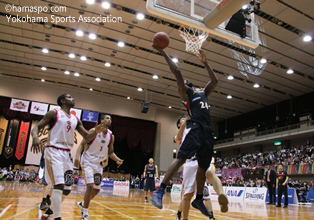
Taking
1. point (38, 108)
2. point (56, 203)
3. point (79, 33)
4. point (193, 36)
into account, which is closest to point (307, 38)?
point (193, 36)

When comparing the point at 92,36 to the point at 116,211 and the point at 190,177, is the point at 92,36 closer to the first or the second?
the point at 116,211

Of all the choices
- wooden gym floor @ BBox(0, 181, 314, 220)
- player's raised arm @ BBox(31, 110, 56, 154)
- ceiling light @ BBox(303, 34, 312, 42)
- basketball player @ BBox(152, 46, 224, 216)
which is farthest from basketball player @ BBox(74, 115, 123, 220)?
ceiling light @ BBox(303, 34, 312, 42)

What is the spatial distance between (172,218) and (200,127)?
310 cm

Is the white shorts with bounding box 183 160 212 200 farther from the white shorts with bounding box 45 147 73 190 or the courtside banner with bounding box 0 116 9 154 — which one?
the courtside banner with bounding box 0 116 9 154

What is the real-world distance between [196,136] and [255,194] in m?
12.0

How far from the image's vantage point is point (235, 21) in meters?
6.85

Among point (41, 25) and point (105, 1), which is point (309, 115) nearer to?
point (105, 1)

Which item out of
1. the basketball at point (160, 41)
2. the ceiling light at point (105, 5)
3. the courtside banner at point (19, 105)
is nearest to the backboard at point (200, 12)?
the basketball at point (160, 41)

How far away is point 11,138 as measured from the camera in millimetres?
23688

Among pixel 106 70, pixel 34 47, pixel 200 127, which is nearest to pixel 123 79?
pixel 106 70

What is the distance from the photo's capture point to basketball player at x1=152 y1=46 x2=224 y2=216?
125 inches

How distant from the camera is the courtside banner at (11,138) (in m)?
23.4

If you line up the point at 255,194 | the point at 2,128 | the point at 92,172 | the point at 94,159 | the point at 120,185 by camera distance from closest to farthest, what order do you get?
the point at 92,172 → the point at 94,159 → the point at 255,194 → the point at 120,185 → the point at 2,128

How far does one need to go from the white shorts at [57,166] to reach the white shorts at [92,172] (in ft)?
2.72
